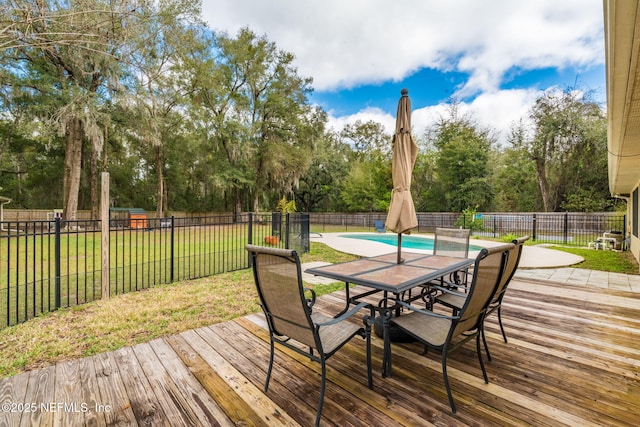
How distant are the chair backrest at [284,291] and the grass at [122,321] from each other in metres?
1.59

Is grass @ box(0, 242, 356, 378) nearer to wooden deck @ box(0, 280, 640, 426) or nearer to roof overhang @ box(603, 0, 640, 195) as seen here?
wooden deck @ box(0, 280, 640, 426)

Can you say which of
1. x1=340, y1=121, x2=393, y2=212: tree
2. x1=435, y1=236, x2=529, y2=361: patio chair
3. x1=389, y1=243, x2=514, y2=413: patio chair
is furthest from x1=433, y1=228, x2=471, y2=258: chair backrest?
x1=340, y1=121, x2=393, y2=212: tree

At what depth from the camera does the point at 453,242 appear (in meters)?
3.84

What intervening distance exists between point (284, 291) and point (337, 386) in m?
0.80

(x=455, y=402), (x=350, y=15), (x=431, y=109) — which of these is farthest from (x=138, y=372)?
(x=431, y=109)

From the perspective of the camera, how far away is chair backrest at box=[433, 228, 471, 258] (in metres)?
3.71

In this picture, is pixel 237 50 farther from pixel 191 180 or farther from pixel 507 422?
pixel 507 422

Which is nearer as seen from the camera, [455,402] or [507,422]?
[507,422]

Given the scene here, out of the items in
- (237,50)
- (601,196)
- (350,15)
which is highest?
(237,50)

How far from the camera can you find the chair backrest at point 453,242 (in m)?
3.71

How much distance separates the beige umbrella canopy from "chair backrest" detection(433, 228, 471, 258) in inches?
47.3

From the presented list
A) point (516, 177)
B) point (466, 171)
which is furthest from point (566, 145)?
point (466, 171)

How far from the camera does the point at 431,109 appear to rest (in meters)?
22.0

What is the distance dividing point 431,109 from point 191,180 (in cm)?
1986
